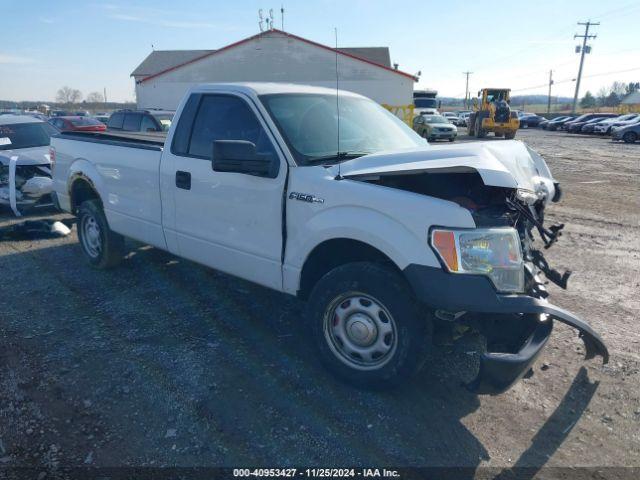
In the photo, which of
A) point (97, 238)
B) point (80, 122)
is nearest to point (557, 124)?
point (80, 122)

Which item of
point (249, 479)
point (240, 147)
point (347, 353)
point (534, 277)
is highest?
point (240, 147)

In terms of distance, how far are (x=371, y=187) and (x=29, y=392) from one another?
2.74m

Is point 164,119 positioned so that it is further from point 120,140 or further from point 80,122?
point 120,140

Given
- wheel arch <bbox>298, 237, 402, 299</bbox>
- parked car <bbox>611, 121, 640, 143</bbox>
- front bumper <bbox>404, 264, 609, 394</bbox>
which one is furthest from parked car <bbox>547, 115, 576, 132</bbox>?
front bumper <bbox>404, 264, 609, 394</bbox>

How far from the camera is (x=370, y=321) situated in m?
3.31

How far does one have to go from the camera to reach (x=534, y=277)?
10.7 feet

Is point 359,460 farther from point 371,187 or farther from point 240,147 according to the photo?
point 240,147

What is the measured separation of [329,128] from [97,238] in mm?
3418

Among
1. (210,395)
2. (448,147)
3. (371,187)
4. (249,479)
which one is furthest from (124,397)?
(448,147)

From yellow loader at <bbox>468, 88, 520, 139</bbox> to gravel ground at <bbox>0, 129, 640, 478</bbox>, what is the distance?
28526mm

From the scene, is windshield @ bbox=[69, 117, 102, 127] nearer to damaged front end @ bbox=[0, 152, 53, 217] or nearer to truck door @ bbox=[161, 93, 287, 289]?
damaged front end @ bbox=[0, 152, 53, 217]

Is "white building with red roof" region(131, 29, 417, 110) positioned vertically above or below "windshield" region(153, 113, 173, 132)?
above

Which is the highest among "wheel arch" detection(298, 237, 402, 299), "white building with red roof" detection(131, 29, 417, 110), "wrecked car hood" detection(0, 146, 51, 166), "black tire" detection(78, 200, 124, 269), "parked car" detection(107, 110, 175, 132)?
"white building with red roof" detection(131, 29, 417, 110)

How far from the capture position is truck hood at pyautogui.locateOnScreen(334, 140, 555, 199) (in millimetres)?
2945
